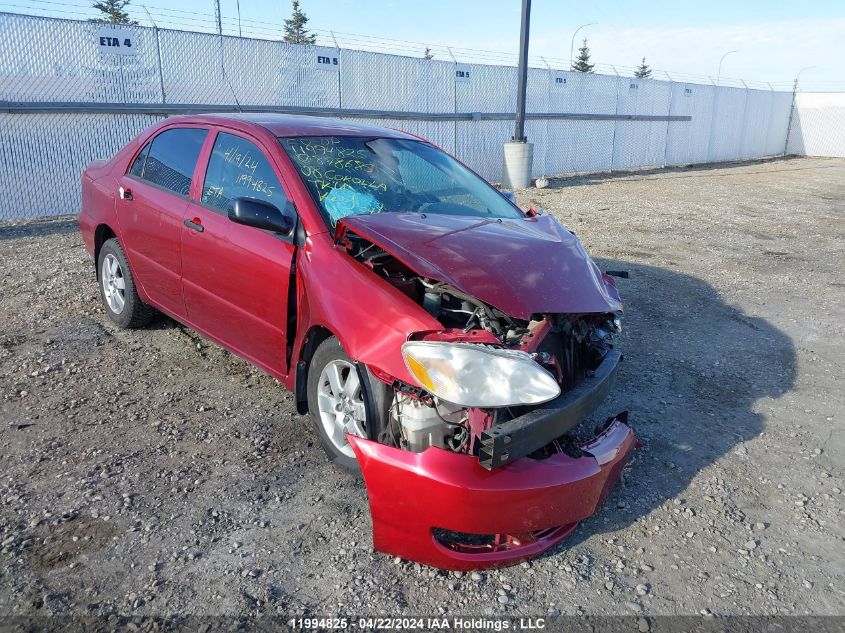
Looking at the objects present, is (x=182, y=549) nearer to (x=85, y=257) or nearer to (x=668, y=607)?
(x=668, y=607)

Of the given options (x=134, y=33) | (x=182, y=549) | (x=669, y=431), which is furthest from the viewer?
(x=134, y=33)

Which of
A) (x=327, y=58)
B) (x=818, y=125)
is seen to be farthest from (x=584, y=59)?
(x=327, y=58)

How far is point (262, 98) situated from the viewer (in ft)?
44.0

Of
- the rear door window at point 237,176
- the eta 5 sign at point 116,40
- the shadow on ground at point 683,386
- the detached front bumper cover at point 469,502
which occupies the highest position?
the eta 5 sign at point 116,40

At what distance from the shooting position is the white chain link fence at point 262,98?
1049cm

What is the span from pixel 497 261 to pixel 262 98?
461 inches

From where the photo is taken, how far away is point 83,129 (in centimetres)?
1102

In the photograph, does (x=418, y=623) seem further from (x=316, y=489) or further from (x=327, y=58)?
(x=327, y=58)

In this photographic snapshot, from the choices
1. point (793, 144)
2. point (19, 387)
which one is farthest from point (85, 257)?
point (793, 144)

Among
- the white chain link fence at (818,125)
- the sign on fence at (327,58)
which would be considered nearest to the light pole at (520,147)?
the sign on fence at (327,58)

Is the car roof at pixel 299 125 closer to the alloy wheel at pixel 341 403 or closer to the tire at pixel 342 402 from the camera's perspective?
the tire at pixel 342 402

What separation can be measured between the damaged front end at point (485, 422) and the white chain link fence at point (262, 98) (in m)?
9.76

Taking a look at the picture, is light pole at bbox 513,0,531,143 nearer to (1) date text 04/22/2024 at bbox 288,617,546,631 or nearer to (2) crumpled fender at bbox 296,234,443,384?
(2) crumpled fender at bbox 296,234,443,384

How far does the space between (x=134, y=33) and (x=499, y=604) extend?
39.1ft
